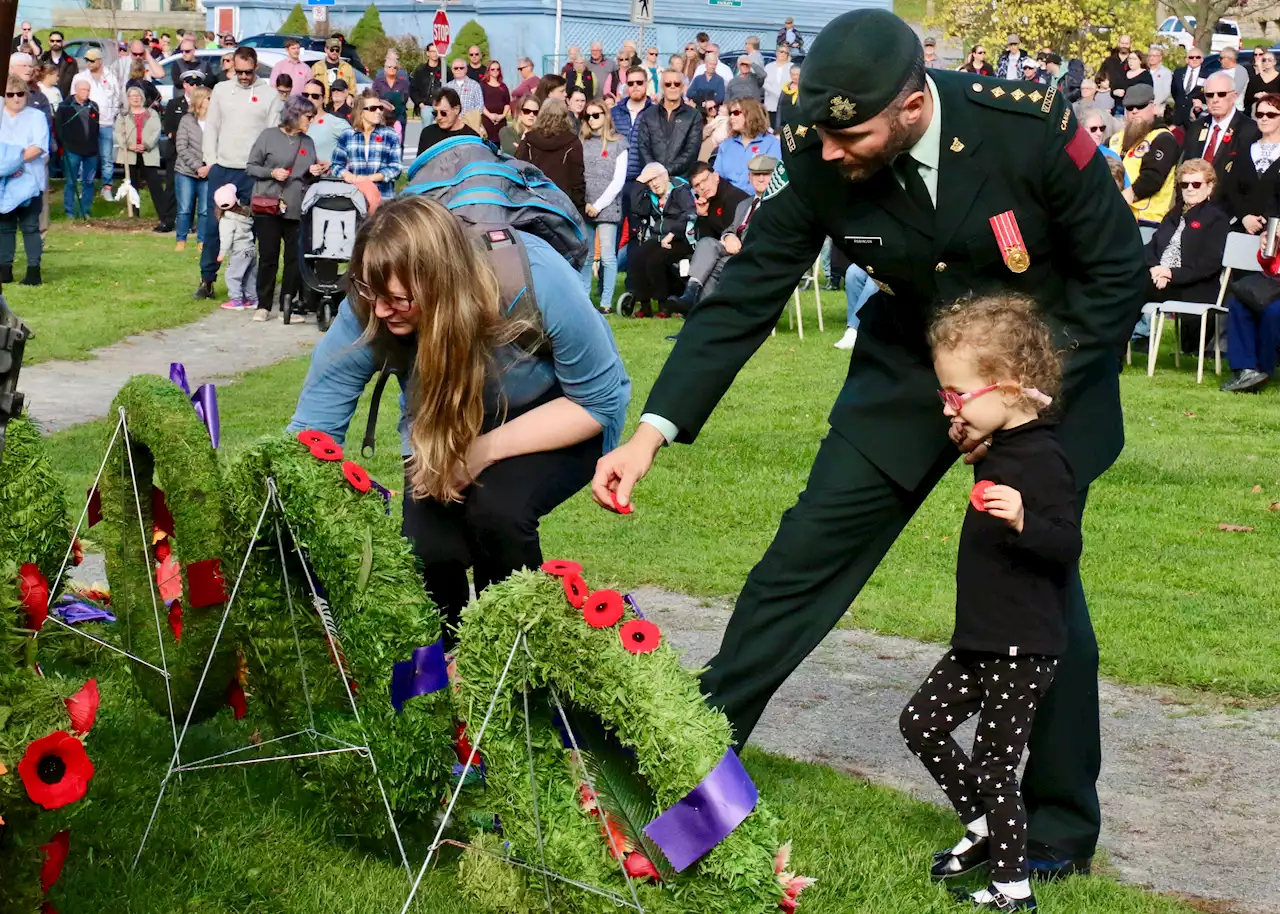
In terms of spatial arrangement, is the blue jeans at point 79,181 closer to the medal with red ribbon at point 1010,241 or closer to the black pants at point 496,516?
the black pants at point 496,516

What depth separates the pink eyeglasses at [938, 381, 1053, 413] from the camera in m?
3.98

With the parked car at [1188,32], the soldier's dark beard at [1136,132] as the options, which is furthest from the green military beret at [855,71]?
the parked car at [1188,32]

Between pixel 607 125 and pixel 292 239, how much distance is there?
146 inches

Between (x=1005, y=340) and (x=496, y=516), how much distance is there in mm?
1445

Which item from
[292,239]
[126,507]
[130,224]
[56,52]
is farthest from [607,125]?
[56,52]

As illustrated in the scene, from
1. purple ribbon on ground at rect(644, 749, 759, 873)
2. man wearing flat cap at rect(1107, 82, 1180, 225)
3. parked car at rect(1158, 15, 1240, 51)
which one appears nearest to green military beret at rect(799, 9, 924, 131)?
purple ribbon on ground at rect(644, 749, 759, 873)

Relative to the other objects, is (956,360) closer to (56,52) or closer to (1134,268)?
(1134,268)

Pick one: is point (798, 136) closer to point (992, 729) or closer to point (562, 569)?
point (562, 569)

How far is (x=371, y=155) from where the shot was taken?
16.7 meters

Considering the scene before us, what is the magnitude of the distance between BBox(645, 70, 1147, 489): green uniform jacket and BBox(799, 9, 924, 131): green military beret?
30cm

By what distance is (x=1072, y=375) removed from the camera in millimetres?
4078

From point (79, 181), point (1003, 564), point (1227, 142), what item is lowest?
point (79, 181)

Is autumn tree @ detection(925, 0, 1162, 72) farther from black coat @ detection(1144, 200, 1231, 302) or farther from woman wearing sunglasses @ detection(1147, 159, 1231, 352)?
black coat @ detection(1144, 200, 1231, 302)

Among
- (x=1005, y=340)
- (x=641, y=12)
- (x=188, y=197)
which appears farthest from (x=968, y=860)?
(x=641, y=12)
